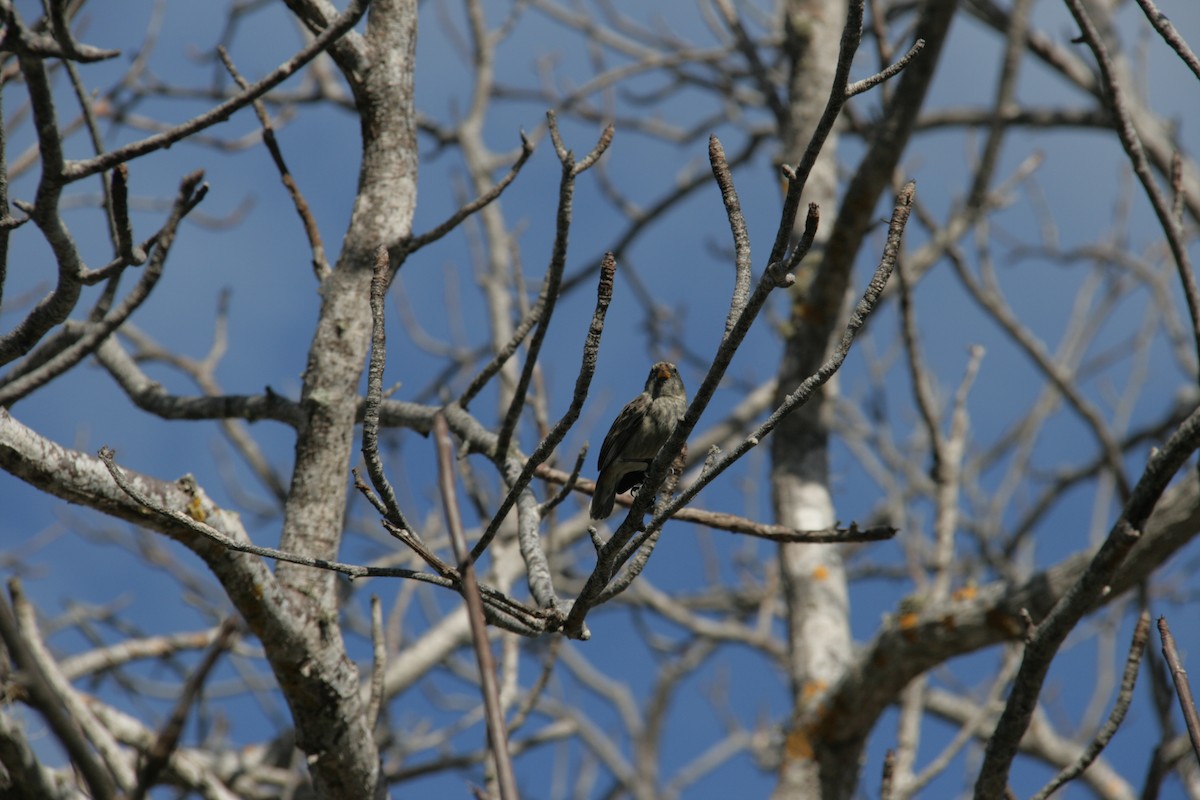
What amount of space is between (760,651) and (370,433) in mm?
7188

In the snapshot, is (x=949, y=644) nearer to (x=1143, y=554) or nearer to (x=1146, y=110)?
(x=1143, y=554)

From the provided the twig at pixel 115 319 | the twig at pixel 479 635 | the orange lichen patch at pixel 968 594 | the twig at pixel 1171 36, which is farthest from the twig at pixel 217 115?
the orange lichen patch at pixel 968 594

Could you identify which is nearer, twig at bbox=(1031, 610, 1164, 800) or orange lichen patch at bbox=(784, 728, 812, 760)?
twig at bbox=(1031, 610, 1164, 800)

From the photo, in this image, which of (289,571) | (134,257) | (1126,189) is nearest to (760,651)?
(1126,189)

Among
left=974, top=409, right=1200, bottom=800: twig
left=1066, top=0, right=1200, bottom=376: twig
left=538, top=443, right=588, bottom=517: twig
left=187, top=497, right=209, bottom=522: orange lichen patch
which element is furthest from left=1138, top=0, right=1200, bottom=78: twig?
left=187, top=497, right=209, bottom=522: orange lichen patch

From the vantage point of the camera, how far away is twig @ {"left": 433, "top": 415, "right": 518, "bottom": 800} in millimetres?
1185

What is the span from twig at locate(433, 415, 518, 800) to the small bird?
3.05 meters

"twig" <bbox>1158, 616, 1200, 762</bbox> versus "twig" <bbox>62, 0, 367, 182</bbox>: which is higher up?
"twig" <bbox>62, 0, 367, 182</bbox>

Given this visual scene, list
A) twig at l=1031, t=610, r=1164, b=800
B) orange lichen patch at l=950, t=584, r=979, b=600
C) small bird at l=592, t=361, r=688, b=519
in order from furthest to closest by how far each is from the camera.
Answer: small bird at l=592, t=361, r=688, b=519, orange lichen patch at l=950, t=584, r=979, b=600, twig at l=1031, t=610, r=1164, b=800

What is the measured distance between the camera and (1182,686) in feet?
6.95

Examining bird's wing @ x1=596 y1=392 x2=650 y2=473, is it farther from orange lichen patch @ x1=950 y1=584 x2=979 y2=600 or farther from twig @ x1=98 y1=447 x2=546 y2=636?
twig @ x1=98 y1=447 x2=546 y2=636

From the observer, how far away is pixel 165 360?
5914 mm

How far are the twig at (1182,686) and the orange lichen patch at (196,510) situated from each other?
2233mm

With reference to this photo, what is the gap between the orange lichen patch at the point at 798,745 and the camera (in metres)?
4.52
